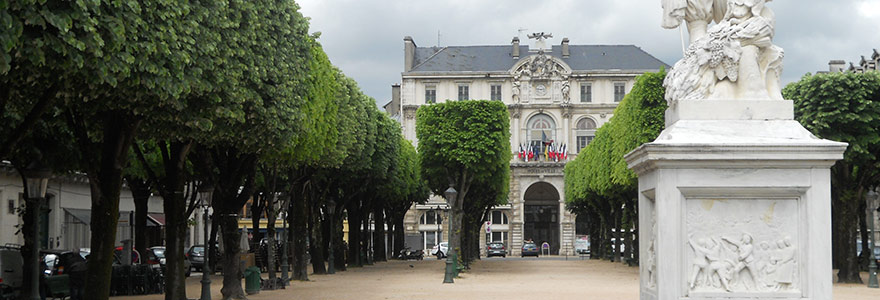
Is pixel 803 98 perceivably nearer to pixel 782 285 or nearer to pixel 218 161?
pixel 218 161

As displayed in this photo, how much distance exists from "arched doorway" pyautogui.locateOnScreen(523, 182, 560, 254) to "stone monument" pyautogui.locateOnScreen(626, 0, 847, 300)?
312ft

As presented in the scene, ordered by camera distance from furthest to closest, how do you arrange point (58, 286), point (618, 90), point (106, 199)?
point (618, 90) < point (58, 286) < point (106, 199)

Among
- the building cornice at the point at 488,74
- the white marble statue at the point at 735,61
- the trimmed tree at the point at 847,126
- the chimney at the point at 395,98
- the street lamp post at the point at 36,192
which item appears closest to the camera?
the white marble statue at the point at 735,61

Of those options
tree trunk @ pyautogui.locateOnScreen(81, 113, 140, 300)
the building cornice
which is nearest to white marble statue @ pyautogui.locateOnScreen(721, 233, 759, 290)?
tree trunk @ pyautogui.locateOnScreen(81, 113, 140, 300)

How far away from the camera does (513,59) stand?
106m

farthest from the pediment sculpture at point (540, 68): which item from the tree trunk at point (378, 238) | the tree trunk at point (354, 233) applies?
the tree trunk at point (354, 233)

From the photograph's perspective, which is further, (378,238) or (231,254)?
(378,238)

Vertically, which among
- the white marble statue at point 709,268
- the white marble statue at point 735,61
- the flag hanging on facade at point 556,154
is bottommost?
the white marble statue at point 709,268

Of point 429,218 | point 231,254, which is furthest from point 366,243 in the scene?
point 429,218

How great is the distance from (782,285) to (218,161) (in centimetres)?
1928

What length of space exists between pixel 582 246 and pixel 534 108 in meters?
15.7

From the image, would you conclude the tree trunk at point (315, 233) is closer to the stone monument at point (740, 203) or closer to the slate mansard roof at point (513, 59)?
the stone monument at point (740, 203)

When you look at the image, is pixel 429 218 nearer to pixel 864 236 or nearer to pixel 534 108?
pixel 534 108

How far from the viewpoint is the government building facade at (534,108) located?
103 m
